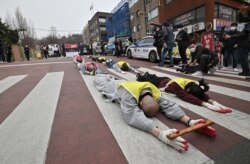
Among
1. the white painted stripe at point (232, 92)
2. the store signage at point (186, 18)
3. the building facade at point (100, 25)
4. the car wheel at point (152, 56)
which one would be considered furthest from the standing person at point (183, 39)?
the building facade at point (100, 25)

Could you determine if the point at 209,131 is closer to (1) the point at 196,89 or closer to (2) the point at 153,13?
(1) the point at 196,89

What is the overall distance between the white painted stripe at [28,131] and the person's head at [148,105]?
1.39 m

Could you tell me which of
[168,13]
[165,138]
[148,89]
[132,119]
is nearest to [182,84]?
[148,89]

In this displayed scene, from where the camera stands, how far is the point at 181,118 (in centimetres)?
306

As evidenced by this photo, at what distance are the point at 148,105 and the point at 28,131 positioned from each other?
178 centimetres

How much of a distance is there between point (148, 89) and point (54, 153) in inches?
64.5

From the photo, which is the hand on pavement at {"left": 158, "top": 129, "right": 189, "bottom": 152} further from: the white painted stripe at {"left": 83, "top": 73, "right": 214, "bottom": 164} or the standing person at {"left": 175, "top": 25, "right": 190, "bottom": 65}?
the standing person at {"left": 175, "top": 25, "right": 190, "bottom": 65}

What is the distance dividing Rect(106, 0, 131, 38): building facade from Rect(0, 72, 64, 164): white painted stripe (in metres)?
37.6

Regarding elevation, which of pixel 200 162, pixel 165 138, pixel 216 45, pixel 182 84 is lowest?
pixel 200 162

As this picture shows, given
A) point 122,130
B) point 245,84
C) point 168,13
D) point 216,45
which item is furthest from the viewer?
point 168,13

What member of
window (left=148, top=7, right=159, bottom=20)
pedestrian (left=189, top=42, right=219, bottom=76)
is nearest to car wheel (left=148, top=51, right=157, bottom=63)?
pedestrian (left=189, top=42, right=219, bottom=76)

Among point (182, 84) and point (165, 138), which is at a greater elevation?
point (182, 84)

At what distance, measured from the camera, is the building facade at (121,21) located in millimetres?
40844

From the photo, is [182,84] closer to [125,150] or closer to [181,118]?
[181,118]
